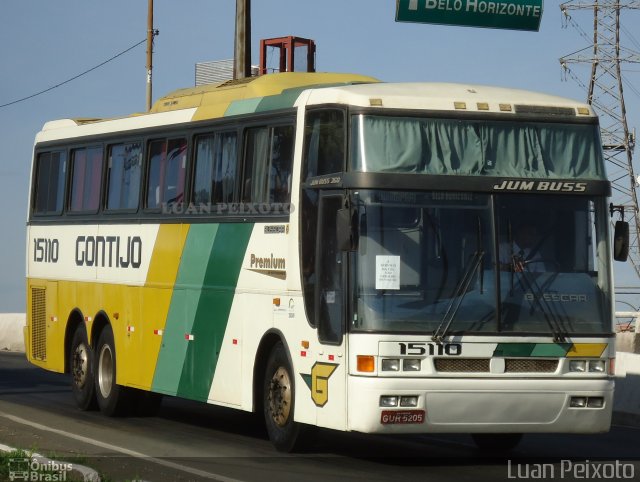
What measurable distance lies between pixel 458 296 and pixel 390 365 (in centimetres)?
88

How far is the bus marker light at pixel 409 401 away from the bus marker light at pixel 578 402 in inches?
58.4

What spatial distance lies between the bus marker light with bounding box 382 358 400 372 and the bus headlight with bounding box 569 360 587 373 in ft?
5.41

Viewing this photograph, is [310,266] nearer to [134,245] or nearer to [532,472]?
[532,472]

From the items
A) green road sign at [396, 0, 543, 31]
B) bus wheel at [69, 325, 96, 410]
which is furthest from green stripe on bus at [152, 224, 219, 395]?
green road sign at [396, 0, 543, 31]

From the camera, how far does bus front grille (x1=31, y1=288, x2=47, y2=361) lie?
21141 mm

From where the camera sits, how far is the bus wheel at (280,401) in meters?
14.1

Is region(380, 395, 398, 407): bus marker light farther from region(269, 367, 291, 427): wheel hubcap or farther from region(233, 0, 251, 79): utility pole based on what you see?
region(233, 0, 251, 79): utility pole

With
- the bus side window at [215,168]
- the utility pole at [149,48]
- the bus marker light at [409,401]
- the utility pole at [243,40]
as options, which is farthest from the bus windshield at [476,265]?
the utility pole at [149,48]

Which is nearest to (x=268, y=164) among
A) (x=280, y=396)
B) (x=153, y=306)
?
(x=280, y=396)

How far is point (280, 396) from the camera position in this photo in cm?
1432

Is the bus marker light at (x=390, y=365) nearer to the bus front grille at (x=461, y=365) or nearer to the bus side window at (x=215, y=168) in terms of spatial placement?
the bus front grille at (x=461, y=365)

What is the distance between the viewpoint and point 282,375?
1430cm

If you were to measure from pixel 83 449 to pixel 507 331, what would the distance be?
14.1 ft

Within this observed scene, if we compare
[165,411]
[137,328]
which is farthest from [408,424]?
[165,411]
